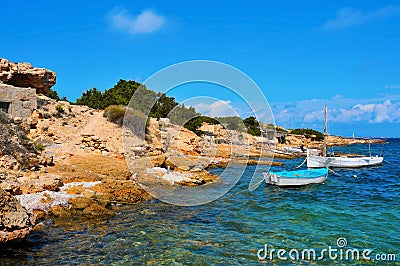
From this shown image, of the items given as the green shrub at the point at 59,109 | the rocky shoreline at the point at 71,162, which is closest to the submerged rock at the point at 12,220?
the rocky shoreline at the point at 71,162

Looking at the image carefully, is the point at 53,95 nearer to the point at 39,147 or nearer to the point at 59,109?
the point at 59,109

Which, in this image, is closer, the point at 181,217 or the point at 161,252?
the point at 161,252

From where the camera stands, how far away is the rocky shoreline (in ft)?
43.9

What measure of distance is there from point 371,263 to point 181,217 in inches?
299

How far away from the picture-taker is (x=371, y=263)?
1042 centimetres

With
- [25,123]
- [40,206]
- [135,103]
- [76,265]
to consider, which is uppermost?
[135,103]

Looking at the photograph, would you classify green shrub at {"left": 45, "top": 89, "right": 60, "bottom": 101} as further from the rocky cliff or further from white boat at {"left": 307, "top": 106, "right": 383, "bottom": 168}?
white boat at {"left": 307, "top": 106, "right": 383, "bottom": 168}

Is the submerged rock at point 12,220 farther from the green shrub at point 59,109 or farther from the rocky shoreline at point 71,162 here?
the green shrub at point 59,109

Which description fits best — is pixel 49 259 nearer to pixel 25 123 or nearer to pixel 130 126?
pixel 25 123

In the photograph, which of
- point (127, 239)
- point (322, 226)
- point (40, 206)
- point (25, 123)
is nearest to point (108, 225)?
point (127, 239)

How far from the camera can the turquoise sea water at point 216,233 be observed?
1024 cm

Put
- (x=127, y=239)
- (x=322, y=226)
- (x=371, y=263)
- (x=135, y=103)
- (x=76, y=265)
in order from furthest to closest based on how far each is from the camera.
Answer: (x=135, y=103) → (x=322, y=226) → (x=127, y=239) → (x=371, y=263) → (x=76, y=265)

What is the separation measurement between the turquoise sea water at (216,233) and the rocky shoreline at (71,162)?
3.09ft

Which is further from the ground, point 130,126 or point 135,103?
point 135,103
